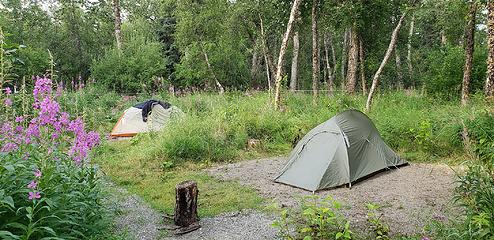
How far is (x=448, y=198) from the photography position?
5387 millimetres

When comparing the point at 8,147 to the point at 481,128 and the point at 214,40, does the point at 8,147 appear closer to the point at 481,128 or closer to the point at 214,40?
the point at 481,128

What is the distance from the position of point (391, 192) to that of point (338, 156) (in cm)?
97

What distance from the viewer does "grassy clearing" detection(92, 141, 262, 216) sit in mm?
5461

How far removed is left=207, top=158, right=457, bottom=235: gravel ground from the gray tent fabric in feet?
0.51

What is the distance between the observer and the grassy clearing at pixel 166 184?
5461 millimetres

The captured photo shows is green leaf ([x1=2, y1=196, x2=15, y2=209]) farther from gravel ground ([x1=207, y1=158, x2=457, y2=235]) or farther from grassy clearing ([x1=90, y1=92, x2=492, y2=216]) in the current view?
gravel ground ([x1=207, y1=158, x2=457, y2=235])

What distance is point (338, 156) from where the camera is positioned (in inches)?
244

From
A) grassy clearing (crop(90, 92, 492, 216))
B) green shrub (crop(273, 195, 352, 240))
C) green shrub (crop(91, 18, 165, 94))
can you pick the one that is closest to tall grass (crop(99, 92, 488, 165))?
grassy clearing (crop(90, 92, 492, 216))

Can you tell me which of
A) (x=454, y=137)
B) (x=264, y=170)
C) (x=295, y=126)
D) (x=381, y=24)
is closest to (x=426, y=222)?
→ (x=264, y=170)

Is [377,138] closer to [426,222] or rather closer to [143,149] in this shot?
[426,222]

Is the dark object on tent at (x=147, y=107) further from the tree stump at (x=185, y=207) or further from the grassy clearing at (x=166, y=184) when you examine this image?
the tree stump at (x=185, y=207)

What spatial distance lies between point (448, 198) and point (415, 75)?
21438 mm

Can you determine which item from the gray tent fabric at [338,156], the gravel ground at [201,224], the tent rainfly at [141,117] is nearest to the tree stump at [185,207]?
the gravel ground at [201,224]

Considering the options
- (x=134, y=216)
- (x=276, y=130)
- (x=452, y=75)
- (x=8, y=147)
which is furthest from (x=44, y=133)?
(x=452, y=75)
